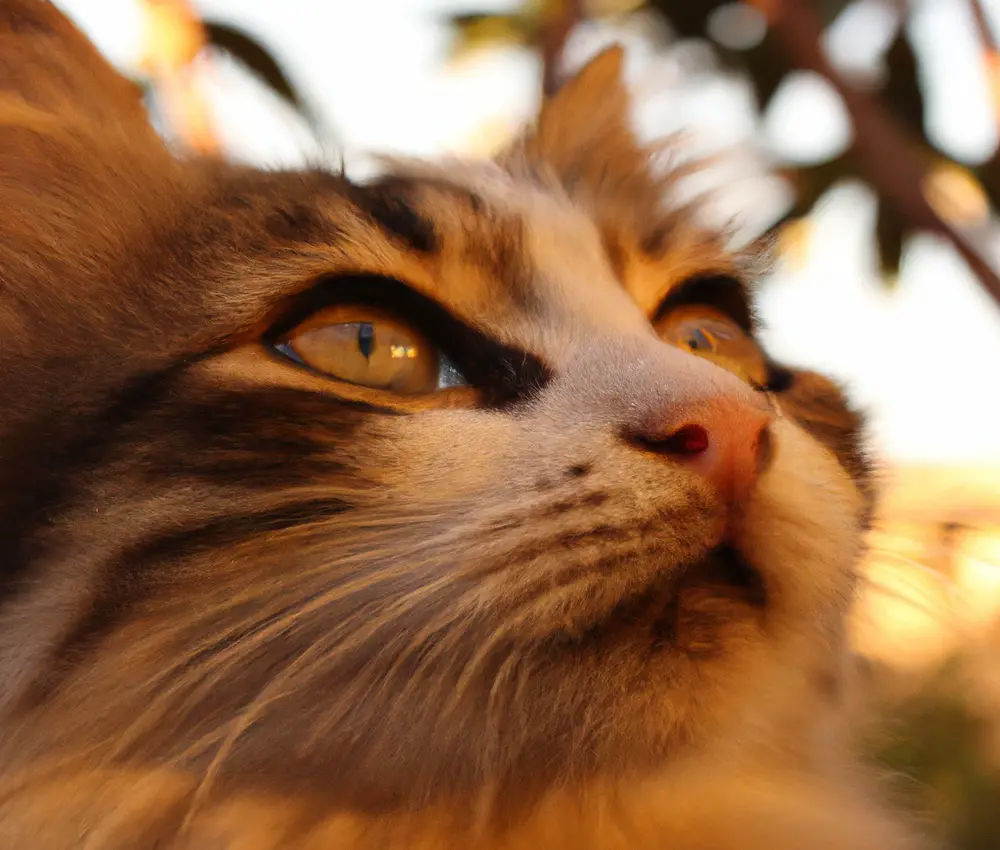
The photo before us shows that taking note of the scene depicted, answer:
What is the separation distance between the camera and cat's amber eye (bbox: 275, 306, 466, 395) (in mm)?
535

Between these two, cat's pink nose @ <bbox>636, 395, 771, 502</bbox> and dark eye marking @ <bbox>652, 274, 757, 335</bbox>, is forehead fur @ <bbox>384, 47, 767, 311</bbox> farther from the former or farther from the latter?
cat's pink nose @ <bbox>636, 395, 771, 502</bbox>

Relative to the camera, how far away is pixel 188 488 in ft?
1.58

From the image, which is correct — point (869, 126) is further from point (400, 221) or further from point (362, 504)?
point (362, 504)

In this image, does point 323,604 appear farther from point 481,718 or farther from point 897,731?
point 897,731

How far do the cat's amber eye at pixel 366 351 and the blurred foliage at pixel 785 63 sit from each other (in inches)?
59.3

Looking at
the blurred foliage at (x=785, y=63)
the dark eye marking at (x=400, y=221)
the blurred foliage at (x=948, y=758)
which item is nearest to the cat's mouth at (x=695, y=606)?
the dark eye marking at (x=400, y=221)

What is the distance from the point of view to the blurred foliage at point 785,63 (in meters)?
1.88

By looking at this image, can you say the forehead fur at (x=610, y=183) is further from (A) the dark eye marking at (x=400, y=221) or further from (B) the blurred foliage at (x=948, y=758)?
(B) the blurred foliage at (x=948, y=758)

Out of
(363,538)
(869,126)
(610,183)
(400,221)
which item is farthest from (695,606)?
(869,126)

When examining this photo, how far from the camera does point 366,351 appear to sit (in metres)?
0.54

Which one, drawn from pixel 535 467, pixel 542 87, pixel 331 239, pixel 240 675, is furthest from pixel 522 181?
pixel 542 87

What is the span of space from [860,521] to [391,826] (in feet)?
1.38

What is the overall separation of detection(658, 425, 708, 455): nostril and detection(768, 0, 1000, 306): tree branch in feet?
5.14

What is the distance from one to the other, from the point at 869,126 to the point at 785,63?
32 centimetres
